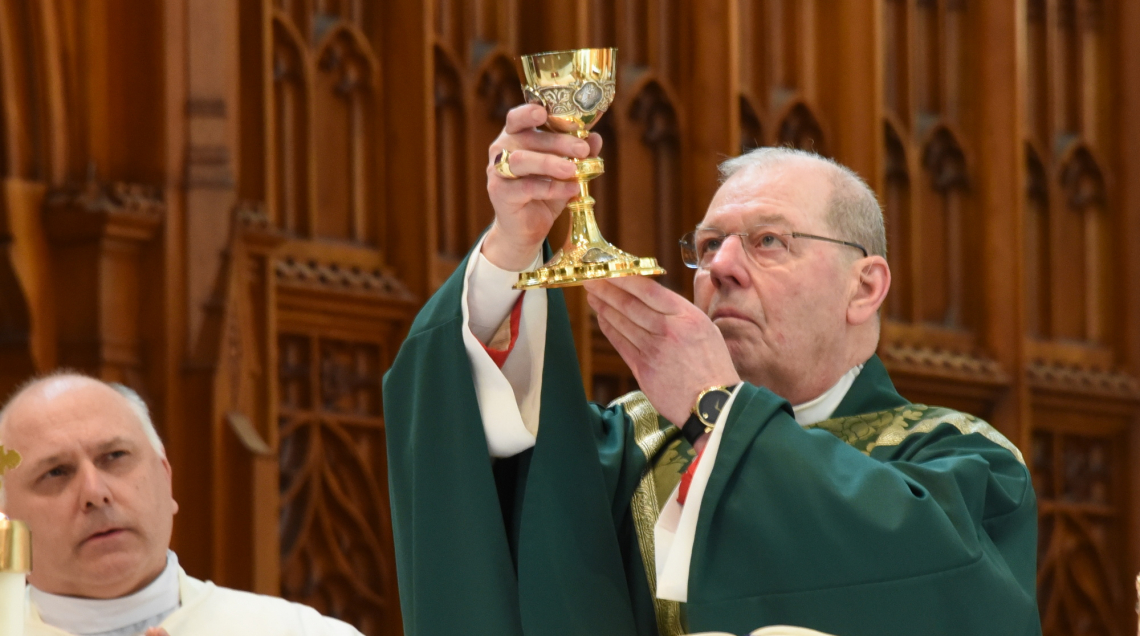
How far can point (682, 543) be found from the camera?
270 cm

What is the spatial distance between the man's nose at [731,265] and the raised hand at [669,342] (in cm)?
34

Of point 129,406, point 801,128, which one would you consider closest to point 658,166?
point 801,128

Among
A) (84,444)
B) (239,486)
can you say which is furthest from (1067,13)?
(84,444)

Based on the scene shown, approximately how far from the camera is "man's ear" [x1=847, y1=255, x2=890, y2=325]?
330cm

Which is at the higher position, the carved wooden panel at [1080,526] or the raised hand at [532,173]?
the raised hand at [532,173]

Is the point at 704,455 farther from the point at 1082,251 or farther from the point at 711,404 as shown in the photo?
the point at 1082,251

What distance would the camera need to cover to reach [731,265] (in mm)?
3113

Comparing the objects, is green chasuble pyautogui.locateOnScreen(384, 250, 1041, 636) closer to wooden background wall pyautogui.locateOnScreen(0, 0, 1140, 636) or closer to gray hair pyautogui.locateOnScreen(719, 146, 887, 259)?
gray hair pyautogui.locateOnScreen(719, 146, 887, 259)

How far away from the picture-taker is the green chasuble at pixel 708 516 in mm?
2641

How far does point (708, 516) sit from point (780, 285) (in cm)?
66

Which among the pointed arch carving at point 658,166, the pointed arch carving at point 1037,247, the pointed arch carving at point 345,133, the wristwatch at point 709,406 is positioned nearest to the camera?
the wristwatch at point 709,406

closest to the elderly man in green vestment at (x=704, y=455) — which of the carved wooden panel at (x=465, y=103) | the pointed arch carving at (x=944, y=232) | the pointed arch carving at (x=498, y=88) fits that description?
the carved wooden panel at (x=465, y=103)

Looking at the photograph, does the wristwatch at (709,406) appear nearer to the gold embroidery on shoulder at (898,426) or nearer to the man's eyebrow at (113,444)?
the gold embroidery on shoulder at (898,426)

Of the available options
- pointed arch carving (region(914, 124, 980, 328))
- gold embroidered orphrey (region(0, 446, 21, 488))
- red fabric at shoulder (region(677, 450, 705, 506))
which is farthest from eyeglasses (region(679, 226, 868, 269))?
pointed arch carving (region(914, 124, 980, 328))
